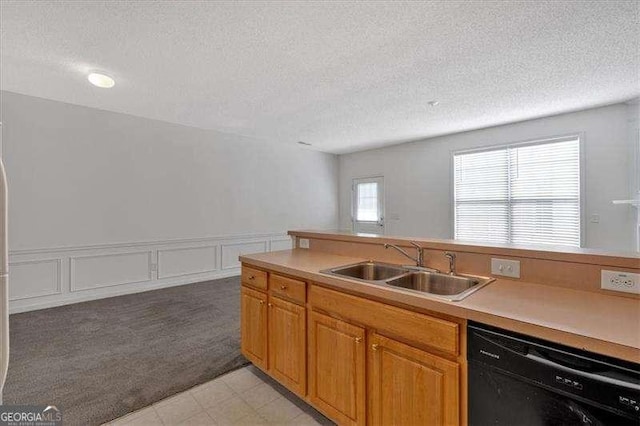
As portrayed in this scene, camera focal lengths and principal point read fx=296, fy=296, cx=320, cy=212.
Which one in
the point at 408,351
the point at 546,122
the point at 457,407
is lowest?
the point at 457,407

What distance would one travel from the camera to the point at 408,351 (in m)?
1.36

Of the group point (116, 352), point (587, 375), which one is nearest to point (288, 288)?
point (587, 375)

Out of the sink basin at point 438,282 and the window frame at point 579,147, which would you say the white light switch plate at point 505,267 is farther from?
the window frame at point 579,147

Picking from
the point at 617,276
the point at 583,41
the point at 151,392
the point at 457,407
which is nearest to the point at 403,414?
the point at 457,407

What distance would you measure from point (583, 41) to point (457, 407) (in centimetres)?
295

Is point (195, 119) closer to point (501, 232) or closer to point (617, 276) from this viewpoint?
point (617, 276)

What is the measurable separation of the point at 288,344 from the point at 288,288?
36 centimetres

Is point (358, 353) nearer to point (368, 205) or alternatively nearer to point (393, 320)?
point (393, 320)

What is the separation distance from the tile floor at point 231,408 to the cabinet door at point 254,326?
19 centimetres

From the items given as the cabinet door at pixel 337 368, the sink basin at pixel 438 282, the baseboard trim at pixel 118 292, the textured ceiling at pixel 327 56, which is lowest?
the baseboard trim at pixel 118 292

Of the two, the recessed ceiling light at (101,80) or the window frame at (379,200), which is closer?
the recessed ceiling light at (101,80)

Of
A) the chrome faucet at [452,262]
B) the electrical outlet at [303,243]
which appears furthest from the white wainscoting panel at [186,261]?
the chrome faucet at [452,262]

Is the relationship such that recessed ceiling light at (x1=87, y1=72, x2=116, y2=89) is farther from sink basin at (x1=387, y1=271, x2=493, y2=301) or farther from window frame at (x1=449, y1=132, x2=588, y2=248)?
window frame at (x1=449, y1=132, x2=588, y2=248)

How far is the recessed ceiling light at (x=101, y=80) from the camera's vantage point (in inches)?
117
